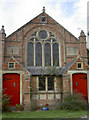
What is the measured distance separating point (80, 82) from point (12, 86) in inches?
314

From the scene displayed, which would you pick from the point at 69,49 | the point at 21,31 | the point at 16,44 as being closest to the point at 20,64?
the point at 16,44

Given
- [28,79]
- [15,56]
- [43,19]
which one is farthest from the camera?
[43,19]

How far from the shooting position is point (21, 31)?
2205 cm

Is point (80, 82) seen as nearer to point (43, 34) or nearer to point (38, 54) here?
point (38, 54)

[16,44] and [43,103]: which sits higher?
[16,44]

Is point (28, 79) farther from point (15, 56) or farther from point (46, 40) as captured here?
point (46, 40)

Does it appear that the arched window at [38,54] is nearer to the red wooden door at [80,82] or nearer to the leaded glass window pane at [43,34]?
the leaded glass window pane at [43,34]

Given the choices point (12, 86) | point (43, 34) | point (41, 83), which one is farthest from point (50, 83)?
point (43, 34)

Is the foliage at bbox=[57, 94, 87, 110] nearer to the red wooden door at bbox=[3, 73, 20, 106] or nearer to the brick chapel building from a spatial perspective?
the brick chapel building

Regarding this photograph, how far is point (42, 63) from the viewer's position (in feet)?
70.6

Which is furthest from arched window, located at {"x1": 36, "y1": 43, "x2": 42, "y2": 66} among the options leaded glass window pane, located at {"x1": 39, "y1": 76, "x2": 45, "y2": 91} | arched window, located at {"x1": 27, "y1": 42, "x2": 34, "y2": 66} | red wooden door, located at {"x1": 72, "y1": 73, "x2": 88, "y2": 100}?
red wooden door, located at {"x1": 72, "y1": 73, "x2": 88, "y2": 100}

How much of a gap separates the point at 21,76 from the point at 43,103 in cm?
401

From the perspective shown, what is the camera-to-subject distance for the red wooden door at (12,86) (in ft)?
63.2

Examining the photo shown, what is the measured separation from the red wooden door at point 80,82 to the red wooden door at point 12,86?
260 inches
